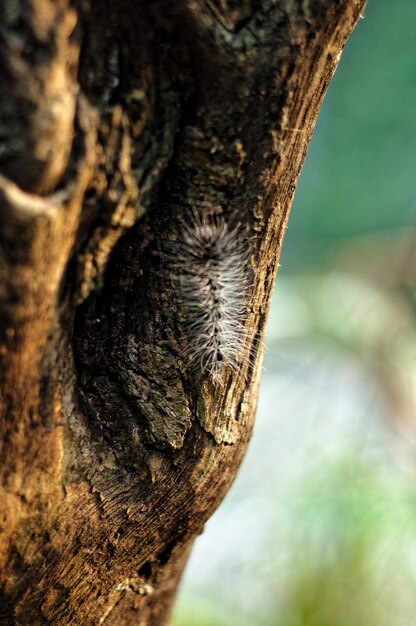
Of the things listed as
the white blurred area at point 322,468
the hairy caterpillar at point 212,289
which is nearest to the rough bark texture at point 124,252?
the hairy caterpillar at point 212,289

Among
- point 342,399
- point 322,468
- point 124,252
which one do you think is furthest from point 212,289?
point 342,399

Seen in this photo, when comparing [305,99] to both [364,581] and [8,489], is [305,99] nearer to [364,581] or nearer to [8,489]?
[8,489]

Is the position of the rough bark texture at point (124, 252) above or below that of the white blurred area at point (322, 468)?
below

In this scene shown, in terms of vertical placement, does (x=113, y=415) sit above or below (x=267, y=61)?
below

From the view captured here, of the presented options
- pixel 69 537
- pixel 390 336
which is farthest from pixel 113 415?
pixel 390 336

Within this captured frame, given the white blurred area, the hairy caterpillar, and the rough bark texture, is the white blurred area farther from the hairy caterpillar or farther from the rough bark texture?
the hairy caterpillar

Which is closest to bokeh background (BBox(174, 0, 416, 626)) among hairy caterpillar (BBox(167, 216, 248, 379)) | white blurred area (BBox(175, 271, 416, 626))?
white blurred area (BBox(175, 271, 416, 626))

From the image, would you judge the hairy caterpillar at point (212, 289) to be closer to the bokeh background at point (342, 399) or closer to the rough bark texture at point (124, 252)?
the rough bark texture at point (124, 252)
